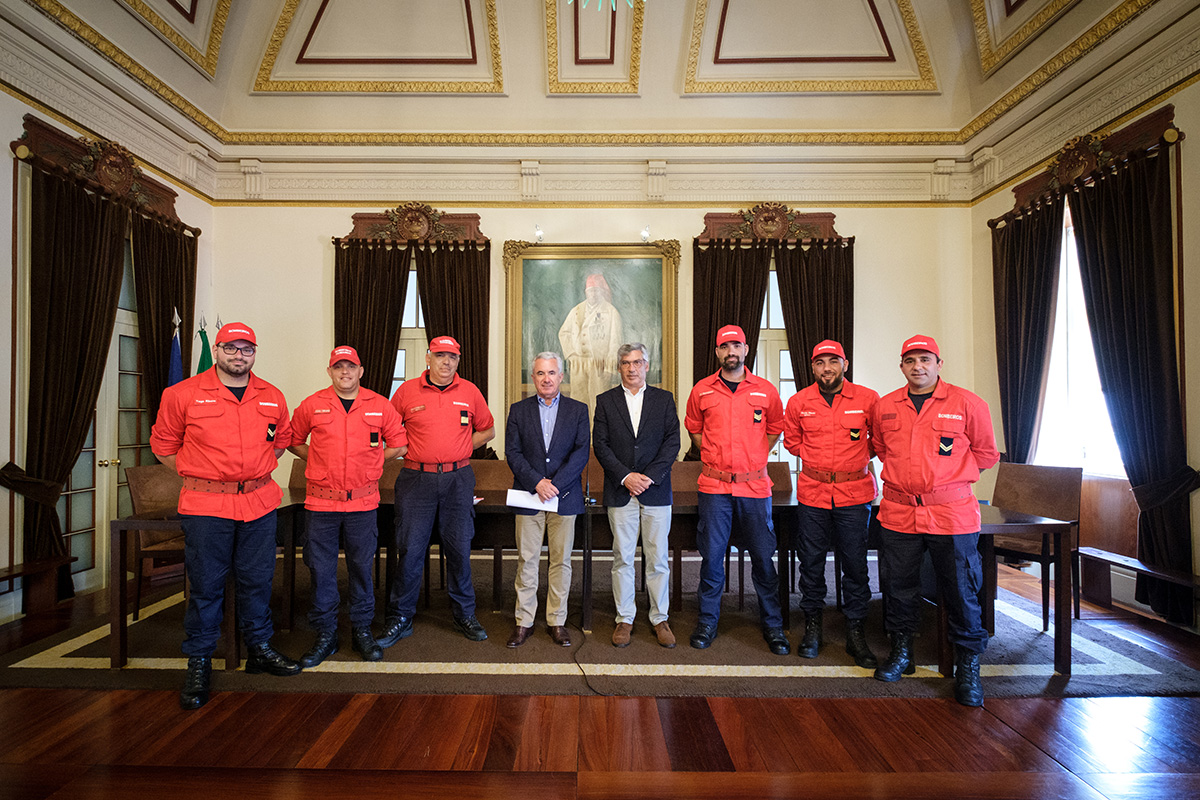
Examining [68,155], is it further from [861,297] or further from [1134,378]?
[1134,378]

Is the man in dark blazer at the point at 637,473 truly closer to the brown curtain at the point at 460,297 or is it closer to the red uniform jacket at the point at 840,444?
the red uniform jacket at the point at 840,444

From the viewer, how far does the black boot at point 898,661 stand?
292 centimetres

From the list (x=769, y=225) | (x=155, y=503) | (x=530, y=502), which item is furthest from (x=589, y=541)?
(x=769, y=225)

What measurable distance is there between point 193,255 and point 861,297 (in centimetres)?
683

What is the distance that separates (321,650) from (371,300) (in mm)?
3830

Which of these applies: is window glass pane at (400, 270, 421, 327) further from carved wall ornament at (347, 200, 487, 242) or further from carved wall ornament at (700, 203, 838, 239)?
carved wall ornament at (700, 203, 838, 239)

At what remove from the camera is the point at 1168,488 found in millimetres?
3857

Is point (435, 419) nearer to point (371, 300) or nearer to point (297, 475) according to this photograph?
point (297, 475)

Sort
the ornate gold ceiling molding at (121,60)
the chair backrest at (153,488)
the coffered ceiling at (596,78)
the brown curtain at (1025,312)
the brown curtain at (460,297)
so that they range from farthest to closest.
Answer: the brown curtain at (460,297)
the coffered ceiling at (596,78)
the brown curtain at (1025,312)
the ornate gold ceiling molding at (121,60)
the chair backrest at (153,488)

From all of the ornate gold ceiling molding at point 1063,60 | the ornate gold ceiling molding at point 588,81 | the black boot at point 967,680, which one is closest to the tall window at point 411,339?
the ornate gold ceiling molding at point 588,81

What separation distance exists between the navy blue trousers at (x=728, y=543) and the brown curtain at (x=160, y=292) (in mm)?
4791

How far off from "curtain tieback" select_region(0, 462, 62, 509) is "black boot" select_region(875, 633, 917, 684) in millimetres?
5568

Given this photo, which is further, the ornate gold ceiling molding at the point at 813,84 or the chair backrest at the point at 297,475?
the ornate gold ceiling molding at the point at 813,84

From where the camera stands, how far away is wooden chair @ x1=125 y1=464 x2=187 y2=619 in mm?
3678
